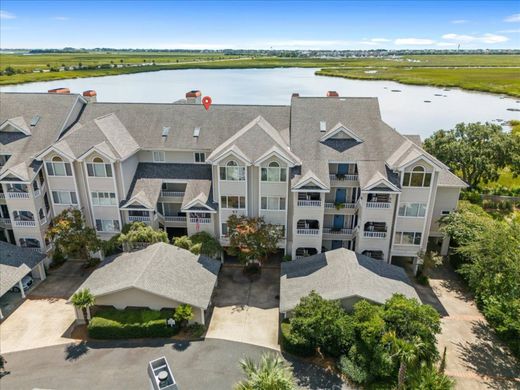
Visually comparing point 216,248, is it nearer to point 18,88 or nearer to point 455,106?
point 455,106

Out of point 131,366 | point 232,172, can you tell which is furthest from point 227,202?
point 131,366

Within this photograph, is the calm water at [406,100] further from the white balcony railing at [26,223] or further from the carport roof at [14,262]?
the carport roof at [14,262]

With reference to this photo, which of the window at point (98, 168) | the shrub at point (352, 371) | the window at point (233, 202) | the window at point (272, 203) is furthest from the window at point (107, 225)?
the shrub at point (352, 371)

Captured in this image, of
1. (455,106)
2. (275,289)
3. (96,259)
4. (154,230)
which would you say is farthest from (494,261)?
(455,106)

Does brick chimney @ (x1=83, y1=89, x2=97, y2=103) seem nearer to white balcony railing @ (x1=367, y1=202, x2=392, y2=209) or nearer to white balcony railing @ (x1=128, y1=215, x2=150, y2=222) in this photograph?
white balcony railing @ (x1=128, y1=215, x2=150, y2=222)

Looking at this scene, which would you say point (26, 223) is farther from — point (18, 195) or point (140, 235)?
point (140, 235)

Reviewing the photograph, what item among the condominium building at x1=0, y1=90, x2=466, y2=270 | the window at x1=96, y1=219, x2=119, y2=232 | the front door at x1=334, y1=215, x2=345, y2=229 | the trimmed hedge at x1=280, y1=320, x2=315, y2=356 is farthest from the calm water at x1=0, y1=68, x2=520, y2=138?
the trimmed hedge at x1=280, y1=320, x2=315, y2=356
